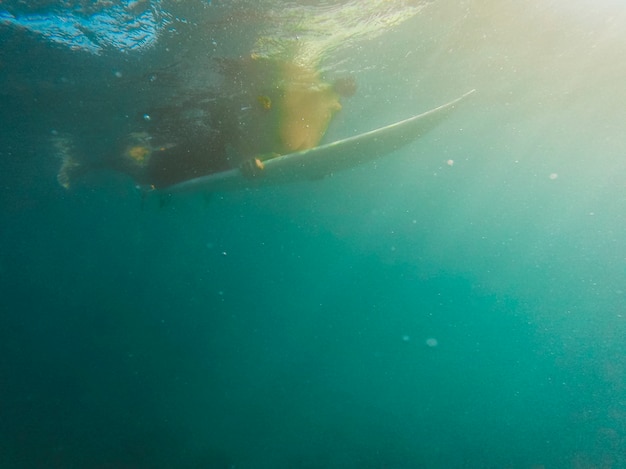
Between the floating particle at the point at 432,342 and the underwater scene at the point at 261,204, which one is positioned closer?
the underwater scene at the point at 261,204

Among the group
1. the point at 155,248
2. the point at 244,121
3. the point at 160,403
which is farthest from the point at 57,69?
the point at 155,248

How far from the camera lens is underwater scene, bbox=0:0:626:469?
8.95 metres

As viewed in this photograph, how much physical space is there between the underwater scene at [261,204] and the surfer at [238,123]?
0.09 meters

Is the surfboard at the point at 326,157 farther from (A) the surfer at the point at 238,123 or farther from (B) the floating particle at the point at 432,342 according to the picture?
(B) the floating particle at the point at 432,342

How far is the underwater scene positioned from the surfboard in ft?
0.34

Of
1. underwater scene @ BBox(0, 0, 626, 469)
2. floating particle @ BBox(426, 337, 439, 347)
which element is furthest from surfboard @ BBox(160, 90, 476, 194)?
floating particle @ BBox(426, 337, 439, 347)

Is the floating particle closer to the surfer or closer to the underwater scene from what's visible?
the underwater scene

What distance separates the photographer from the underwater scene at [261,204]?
895cm

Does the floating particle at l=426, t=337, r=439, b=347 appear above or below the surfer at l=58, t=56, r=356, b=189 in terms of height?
below

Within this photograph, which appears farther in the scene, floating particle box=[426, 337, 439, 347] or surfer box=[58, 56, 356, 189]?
floating particle box=[426, 337, 439, 347]

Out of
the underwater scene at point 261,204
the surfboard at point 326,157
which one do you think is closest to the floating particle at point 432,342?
the underwater scene at point 261,204

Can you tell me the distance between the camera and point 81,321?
2225cm

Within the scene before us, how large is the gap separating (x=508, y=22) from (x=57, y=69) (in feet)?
42.7

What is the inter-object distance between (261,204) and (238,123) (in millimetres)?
24988
